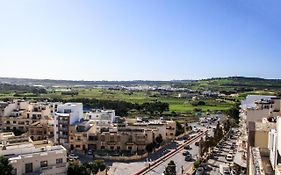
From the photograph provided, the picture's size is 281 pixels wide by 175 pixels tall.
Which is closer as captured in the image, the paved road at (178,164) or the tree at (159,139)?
the paved road at (178,164)

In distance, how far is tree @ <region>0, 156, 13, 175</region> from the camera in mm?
25038

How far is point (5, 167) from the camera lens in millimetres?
25422

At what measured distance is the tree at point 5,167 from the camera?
25.0 metres

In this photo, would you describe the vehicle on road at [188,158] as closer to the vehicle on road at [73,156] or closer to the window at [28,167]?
the vehicle on road at [73,156]

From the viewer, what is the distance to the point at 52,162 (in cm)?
2962

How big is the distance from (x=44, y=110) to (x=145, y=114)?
2841 centimetres

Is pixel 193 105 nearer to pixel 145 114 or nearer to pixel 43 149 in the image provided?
pixel 145 114

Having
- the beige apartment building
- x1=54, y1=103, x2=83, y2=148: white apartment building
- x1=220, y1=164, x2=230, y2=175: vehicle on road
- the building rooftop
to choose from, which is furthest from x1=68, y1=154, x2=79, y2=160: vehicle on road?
the building rooftop

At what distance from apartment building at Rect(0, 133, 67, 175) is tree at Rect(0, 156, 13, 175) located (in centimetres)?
104

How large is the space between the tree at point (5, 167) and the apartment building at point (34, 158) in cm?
104


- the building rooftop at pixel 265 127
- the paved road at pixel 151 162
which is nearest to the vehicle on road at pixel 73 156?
the paved road at pixel 151 162

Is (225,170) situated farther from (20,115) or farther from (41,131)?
(20,115)

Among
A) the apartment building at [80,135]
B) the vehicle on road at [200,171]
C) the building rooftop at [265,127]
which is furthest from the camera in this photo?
the apartment building at [80,135]

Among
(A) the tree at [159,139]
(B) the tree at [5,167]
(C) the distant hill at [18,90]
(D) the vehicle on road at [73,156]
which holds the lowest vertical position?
(D) the vehicle on road at [73,156]
